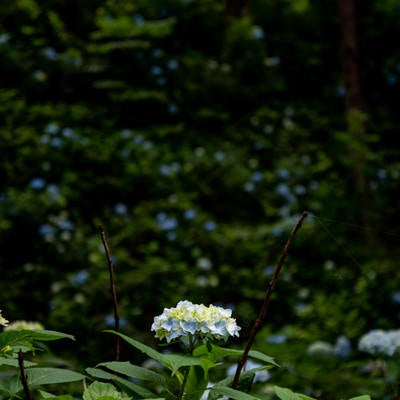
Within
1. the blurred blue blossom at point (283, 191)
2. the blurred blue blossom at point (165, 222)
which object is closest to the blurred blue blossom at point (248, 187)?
the blurred blue blossom at point (283, 191)

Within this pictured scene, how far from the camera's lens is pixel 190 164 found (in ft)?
16.5

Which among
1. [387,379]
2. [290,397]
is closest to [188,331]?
[290,397]

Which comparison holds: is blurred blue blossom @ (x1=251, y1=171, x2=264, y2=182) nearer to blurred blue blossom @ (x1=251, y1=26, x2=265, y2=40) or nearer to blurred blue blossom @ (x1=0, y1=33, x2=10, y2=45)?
blurred blue blossom @ (x1=251, y1=26, x2=265, y2=40)

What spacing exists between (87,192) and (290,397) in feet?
13.2

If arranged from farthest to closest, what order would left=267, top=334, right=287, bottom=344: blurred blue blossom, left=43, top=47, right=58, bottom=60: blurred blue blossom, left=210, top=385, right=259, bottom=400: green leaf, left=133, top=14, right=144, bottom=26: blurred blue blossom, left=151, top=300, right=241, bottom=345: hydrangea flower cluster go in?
left=133, top=14, right=144, bottom=26: blurred blue blossom, left=43, top=47, right=58, bottom=60: blurred blue blossom, left=267, top=334, right=287, bottom=344: blurred blue blossom, left=151, top=300, right=241, bottom=345: hydrangea flower cluster, left=210, top=385, right=259, bottom=400: green leaf

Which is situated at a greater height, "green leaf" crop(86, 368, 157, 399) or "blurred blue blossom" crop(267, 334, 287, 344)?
"green leaf" crop(86, 368, 157, 399)

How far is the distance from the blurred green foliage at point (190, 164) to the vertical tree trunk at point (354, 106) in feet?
0.18

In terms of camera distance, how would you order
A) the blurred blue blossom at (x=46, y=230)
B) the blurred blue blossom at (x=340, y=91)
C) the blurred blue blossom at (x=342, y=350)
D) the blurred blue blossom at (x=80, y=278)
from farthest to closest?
1. the blurred blue blossom at (x=340, y=91)
2. the blurred blue blossom at (x=46, y=230)
3. the blurred blue blossom at (x=80, y=278)
4. the blurred blue blossom at (x=342, y=350)

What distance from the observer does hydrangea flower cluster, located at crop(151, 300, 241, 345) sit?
0.94m

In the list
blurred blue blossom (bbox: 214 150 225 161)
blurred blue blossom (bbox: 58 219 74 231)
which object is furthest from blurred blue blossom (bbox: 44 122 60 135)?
blurred blue blossom (bbox: 214 150 225 161)

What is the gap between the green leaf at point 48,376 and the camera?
88 cm

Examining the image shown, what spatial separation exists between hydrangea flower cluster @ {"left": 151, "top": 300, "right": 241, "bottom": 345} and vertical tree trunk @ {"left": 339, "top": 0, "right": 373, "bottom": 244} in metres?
3.63

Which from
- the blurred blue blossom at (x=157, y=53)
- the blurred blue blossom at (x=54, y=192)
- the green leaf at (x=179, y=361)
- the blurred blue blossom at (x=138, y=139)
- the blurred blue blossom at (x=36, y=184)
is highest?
the green leaf at (x=179, y=361)

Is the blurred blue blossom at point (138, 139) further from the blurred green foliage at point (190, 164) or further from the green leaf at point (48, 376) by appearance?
the green leaf at point (48, 376)
